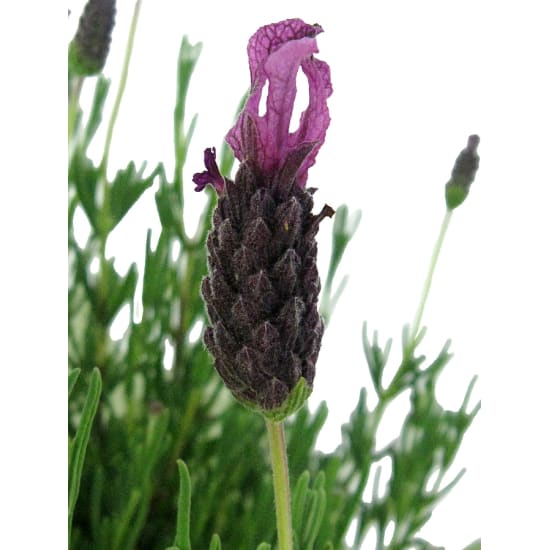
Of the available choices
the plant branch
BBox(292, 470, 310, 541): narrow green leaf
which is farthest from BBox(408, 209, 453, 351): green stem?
BBox(292, 470, 310, 541): narrow green leaf

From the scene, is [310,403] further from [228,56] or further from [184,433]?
[228,56]

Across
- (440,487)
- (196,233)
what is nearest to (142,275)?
(196,233)

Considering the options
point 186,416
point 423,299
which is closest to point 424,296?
point 423,299

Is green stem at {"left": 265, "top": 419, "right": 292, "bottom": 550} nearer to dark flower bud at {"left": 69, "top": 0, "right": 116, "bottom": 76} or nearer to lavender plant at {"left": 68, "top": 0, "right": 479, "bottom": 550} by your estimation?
lavender plant at {"left": 68, "top": 0, "right": 479, "bottom": 550}

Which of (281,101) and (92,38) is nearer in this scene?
(281,101)

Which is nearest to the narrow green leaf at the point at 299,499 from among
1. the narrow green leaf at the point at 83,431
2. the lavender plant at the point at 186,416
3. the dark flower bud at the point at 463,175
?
the lavender plant at the point at 186,416

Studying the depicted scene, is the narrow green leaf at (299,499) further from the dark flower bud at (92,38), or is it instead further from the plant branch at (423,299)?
the dark flower bud at (92,38)

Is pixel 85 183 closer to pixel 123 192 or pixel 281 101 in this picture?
pixel 123 192
